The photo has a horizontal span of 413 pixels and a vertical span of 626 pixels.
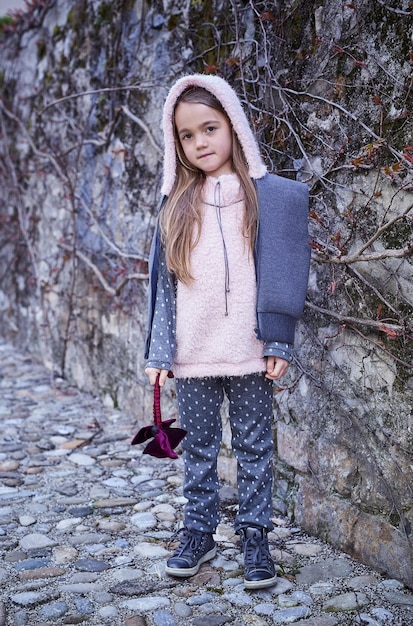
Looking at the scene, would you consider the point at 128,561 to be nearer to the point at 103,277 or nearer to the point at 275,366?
the point at 275,366

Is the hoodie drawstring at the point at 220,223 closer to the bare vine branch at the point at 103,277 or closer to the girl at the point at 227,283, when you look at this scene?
the girl at the point at 227,283

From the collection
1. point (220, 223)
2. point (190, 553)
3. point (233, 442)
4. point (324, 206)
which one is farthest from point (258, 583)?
point (324, 206)

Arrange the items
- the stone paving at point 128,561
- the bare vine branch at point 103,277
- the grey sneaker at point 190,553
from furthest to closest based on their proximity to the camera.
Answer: the bare vine branch at point 103,277 → the grey sneaker at point 190,553 → the stone paving at point 128,561

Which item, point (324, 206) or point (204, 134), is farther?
point (324, 206)

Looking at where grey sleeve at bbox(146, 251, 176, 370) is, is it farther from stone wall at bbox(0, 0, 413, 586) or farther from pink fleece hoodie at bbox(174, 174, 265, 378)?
stone wall at bbox(0, 0, 413, 586)

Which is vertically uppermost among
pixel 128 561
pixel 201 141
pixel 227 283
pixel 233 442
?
pixel 201 141

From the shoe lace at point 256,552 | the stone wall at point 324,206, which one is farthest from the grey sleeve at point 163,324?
the shoe lace at point 256,552

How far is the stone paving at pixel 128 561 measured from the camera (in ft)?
6.66

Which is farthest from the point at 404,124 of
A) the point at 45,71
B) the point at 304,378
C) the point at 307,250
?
the point at 45,71

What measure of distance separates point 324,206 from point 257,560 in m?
1.22

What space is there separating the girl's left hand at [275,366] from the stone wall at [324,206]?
1.05 feet

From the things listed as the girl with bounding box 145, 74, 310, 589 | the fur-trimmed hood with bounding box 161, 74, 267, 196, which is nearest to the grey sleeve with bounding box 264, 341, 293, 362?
the girl with bounding box 145, 74, 310, 589

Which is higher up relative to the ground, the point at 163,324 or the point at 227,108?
the point at 227,108

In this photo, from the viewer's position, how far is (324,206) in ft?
7.90
